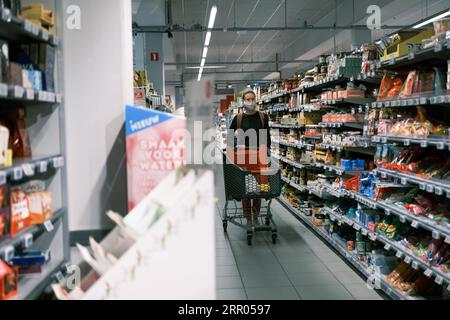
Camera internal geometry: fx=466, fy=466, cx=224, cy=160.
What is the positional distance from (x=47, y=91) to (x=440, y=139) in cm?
284

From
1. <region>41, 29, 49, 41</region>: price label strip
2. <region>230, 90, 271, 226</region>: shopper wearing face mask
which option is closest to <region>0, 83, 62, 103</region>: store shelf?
<region>41, 29, 49, 41</region>: price label strip

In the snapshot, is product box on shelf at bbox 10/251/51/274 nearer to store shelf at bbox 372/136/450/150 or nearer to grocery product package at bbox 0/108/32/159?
grocery product package at bbox 0/108/32/159

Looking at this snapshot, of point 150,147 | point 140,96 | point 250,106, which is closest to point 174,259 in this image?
point 150,147

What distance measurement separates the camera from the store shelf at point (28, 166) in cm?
225

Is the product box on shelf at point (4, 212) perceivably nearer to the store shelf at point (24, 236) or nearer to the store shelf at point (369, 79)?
the store shelf at point (24, 236)

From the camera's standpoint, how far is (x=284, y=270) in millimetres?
5074

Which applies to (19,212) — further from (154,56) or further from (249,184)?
(154,56)

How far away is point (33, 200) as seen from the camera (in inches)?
106

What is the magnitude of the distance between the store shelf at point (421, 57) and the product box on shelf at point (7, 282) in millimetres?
3204

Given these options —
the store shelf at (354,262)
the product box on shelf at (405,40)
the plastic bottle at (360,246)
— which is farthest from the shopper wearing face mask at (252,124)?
the product box on shelf at (405,40)

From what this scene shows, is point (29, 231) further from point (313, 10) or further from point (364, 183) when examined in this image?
point (313, 10)

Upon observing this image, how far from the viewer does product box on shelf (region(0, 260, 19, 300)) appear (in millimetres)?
2268

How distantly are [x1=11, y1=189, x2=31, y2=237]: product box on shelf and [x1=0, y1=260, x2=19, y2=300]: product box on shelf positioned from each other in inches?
7.1
